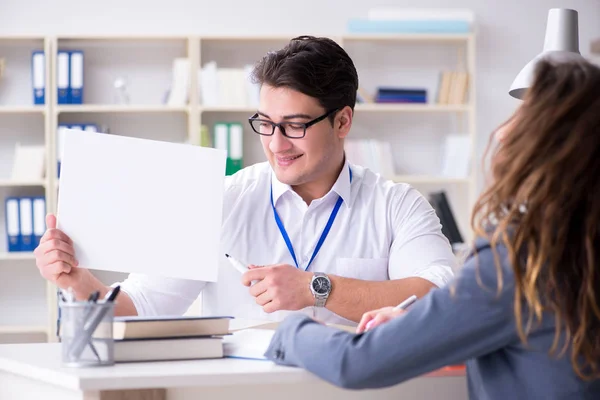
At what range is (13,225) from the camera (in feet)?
15.3

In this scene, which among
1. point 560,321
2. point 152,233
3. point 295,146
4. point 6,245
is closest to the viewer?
point 560,321

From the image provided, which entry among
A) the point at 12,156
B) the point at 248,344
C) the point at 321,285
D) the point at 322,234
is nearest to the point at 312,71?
the point at 322,234

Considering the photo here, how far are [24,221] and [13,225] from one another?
7cm

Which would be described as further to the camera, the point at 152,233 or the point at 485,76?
the point at 485,76

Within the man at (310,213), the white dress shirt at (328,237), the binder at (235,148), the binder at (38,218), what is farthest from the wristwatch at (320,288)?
the binder at (38,218)

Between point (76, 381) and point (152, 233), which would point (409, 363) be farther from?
point (152, 233)

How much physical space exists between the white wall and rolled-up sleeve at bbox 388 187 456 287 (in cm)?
286

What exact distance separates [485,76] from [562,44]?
295 cm

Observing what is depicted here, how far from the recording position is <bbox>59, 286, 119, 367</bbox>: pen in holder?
1.30m

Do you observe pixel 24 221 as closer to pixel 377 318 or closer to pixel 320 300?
pixel 320 300

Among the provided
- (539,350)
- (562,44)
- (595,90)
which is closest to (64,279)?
(539,350)

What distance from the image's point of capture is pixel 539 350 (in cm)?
118

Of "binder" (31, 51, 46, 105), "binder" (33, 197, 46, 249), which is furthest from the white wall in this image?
"binder" (33, 197, 46, 249)

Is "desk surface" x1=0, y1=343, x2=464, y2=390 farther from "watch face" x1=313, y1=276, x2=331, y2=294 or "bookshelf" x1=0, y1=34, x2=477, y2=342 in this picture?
"bookshelf" x1=0, y1=34, x2=477, y2=342
